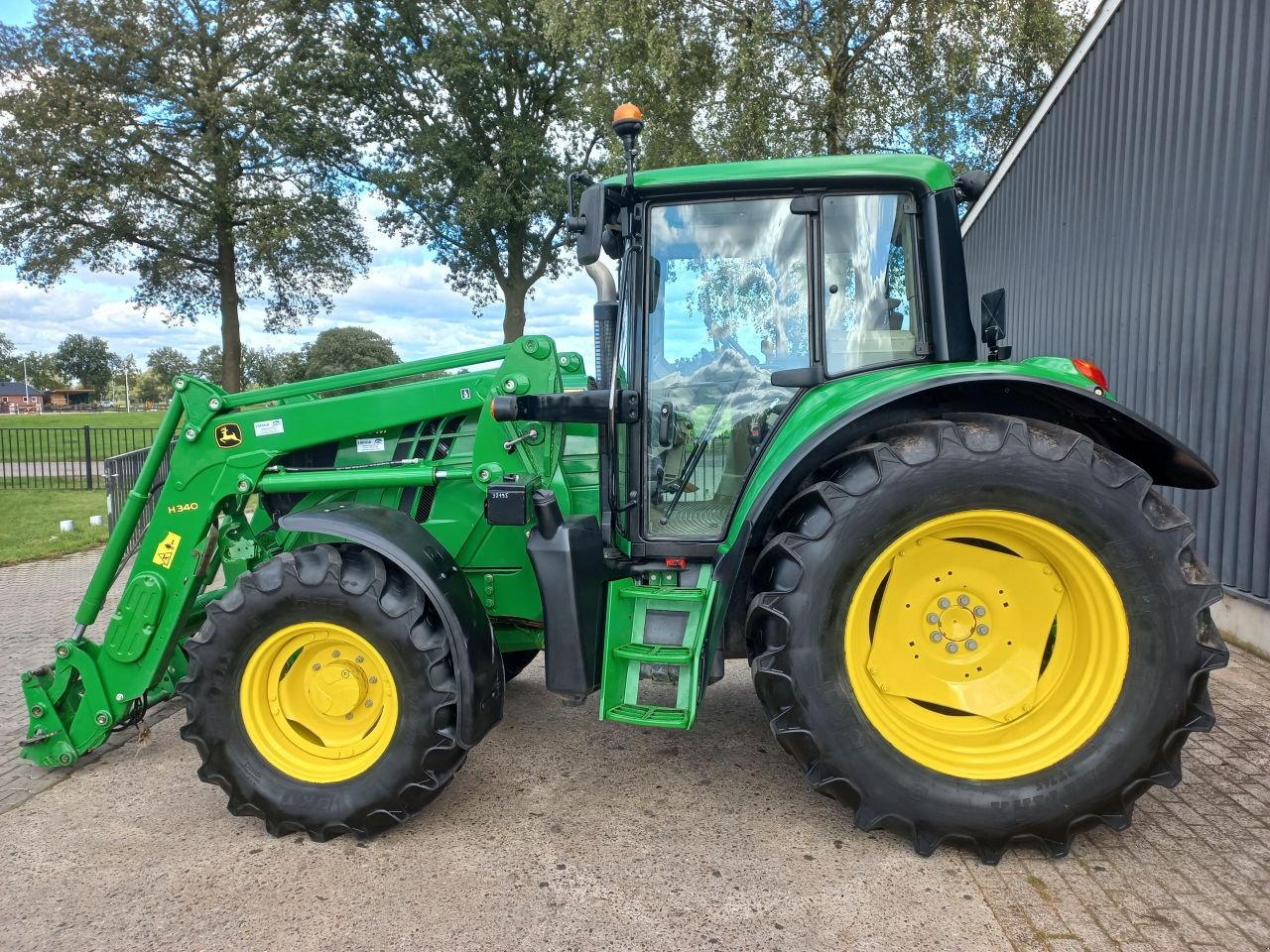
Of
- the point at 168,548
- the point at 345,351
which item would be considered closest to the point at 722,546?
the point at 168,548

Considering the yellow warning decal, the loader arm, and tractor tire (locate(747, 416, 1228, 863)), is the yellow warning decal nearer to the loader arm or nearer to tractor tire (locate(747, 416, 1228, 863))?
the loader arm

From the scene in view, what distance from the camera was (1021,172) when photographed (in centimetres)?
855

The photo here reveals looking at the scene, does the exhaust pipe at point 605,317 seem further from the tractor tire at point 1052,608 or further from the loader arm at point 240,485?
the tractor tire at point 1052,608

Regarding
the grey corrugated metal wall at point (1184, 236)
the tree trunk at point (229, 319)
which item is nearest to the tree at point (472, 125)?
the tree trunk at point (229, 319)

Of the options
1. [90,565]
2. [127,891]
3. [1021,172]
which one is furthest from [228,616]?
[1021,172]

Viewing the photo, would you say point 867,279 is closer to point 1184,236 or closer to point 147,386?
point 1184,236

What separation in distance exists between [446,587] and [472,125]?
19110mm

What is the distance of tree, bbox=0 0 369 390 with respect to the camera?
1673 cm

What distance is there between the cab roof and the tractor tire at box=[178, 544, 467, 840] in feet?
5.73

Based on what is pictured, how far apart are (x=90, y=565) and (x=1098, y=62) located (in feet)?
33.6

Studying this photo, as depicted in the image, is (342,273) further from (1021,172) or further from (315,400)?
(315,400)

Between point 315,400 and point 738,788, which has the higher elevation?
point 315,400

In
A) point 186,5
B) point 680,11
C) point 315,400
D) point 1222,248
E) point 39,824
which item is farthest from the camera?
point 186,5

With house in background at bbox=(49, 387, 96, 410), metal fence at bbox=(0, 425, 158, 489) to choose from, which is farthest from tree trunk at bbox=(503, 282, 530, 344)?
house in background at bbox=(49, 387, 96, 410)
